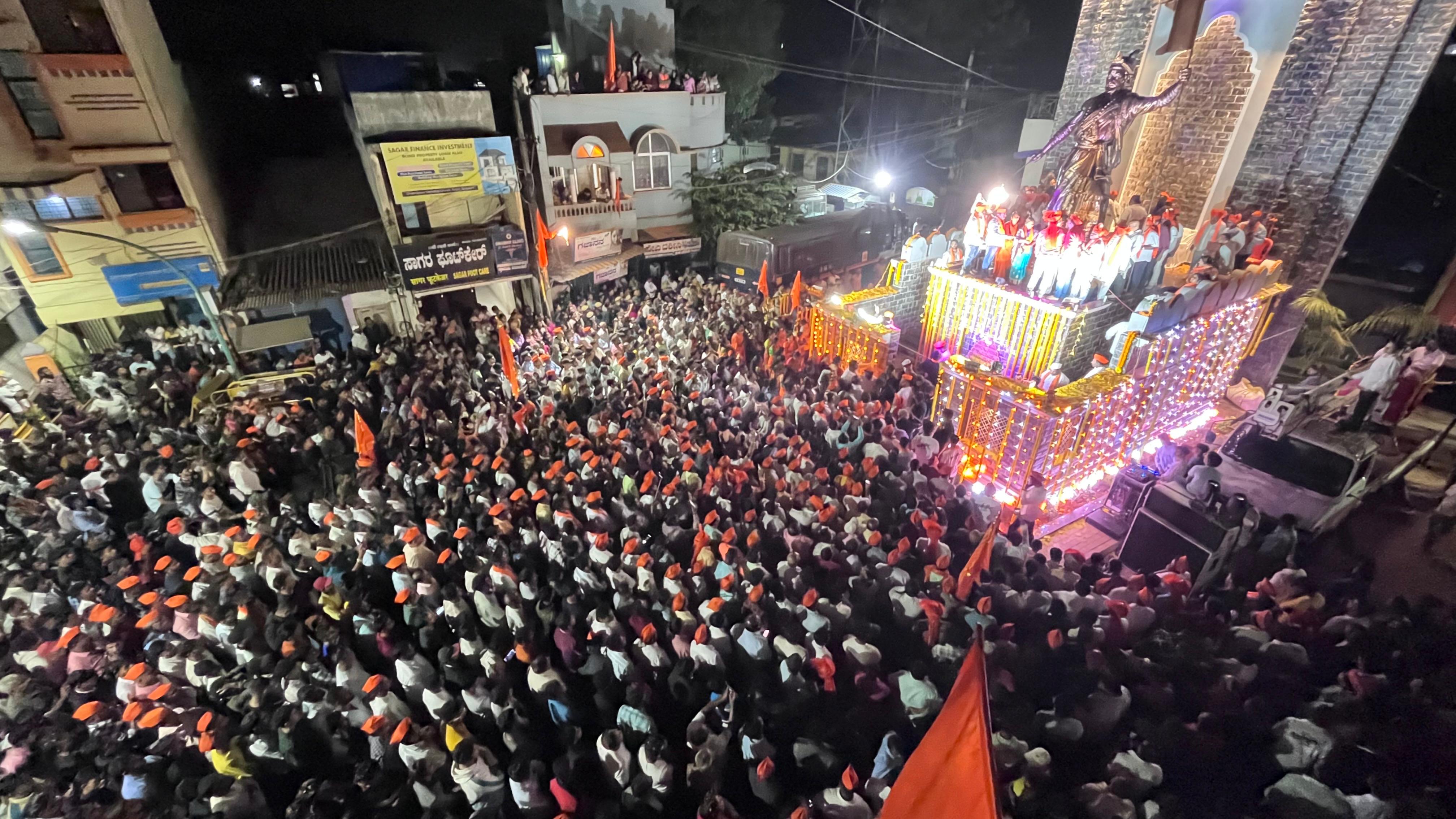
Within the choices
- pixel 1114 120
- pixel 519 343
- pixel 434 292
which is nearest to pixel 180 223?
pixel 434 292

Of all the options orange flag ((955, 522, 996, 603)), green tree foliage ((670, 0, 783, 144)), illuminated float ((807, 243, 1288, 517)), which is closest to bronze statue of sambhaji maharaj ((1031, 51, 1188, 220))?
illuminated float ((807, 243, 1288, 517))

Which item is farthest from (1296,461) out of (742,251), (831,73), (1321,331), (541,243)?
(831,73)

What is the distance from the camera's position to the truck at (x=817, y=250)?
15.9 meters

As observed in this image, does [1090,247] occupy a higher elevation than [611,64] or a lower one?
lower

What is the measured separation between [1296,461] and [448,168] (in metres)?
16.1

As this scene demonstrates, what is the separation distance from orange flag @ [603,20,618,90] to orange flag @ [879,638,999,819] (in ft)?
52.5

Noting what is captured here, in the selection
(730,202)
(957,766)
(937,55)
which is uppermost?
(937,55)

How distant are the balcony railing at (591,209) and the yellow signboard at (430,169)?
2407mm

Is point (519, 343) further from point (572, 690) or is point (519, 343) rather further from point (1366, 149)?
point (1366, 149)

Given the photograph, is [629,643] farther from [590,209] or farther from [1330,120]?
[1330,120]

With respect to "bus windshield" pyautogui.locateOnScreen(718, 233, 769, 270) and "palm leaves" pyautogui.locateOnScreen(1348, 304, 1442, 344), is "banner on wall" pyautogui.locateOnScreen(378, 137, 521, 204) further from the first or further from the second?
"palm leaves" pyautogui.locateOnScreen(1348, 304, 1442, 344)

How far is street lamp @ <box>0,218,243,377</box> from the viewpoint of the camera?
10.6 m

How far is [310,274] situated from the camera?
45.1 ft

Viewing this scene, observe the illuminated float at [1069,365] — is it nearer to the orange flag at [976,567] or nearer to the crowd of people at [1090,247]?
the crowd of people at [1090,247]
